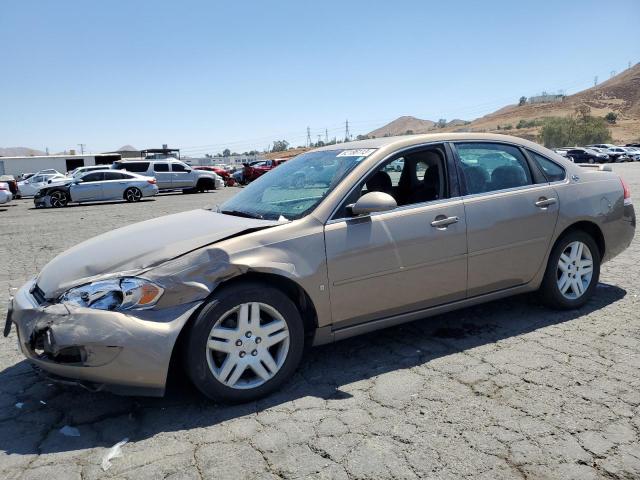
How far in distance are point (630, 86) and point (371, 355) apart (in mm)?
138535

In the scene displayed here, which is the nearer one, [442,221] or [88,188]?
[442,221]

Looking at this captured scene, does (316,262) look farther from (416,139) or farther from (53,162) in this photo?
(53,162)

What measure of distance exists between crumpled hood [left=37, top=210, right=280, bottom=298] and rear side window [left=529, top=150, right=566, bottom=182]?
8.44 ft

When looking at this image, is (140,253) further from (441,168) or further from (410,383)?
(441,168)

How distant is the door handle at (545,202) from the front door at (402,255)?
2.77 feet

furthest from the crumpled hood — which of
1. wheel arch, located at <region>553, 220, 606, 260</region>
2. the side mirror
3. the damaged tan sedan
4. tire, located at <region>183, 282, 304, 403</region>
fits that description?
wheel arch, located at <region>553, 220, 606, 260</region>

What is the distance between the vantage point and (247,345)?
3.05 m

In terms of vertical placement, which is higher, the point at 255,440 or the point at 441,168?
the point at 441,168

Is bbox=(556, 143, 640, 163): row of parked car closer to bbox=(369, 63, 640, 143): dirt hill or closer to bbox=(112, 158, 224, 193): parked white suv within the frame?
bbox=(112, 158, 224, 193): parked white suv

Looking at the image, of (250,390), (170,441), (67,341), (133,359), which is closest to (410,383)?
(250,390)

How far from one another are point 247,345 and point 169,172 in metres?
25.1

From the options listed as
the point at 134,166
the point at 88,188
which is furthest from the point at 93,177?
the point at 134,166

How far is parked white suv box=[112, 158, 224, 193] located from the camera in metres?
26.2

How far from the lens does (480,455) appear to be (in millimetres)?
2500
